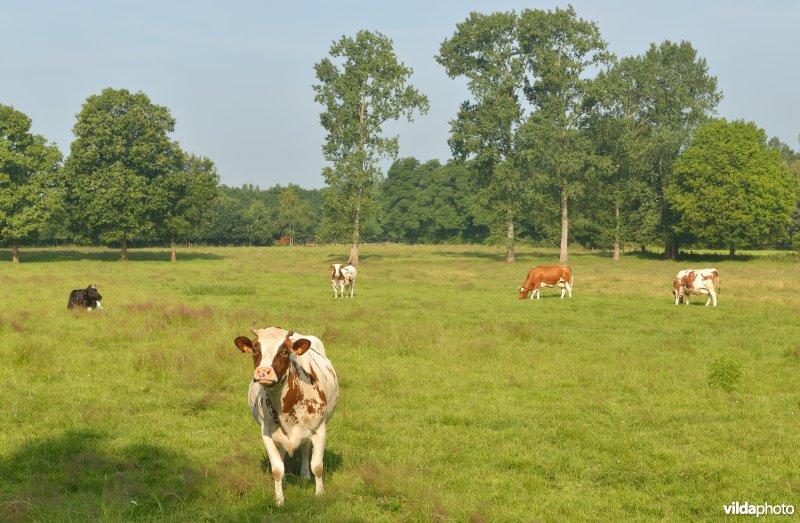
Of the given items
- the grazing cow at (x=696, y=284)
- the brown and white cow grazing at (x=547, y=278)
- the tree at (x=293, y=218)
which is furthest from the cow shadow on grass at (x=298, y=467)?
the tree at (x=293, y=218)

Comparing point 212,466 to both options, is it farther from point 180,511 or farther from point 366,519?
point 366,519

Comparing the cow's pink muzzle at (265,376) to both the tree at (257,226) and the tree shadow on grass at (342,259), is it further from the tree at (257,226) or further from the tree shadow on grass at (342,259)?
the tree at (257,226)

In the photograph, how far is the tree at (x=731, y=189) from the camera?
57.1 m

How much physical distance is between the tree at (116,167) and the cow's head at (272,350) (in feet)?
176

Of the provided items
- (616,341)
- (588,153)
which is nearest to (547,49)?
(588,153)

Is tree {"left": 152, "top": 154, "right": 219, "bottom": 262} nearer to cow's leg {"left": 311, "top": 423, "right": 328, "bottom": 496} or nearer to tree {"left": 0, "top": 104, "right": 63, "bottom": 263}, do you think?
tree {"left": 0, "top": 104, "right": 63, "bottom": 263}

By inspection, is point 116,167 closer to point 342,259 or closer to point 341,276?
point 342,259

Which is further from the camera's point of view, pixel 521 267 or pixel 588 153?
pixel 588 153

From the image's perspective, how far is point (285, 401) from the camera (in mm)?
6930

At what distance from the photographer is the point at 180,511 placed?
664cm

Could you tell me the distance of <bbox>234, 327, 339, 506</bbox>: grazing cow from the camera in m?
6.75

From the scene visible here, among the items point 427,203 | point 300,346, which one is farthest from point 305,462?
point 427,203

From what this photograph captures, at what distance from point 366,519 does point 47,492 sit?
3675mm

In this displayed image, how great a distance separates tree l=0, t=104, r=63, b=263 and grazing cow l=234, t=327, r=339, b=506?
53290 mm
